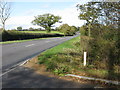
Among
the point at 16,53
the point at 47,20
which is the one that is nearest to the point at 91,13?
the point at 16,53

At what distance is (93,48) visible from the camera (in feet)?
24.0

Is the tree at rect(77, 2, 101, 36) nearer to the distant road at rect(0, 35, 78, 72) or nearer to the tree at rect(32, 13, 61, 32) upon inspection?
the distant road at rect(0, 35, 78, 72)

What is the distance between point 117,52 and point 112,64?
0.69m

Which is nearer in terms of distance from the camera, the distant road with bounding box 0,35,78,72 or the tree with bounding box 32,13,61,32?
the distant road with bounding box 0,35,78,72

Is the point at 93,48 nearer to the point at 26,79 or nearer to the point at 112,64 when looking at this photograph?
the point at 112,64

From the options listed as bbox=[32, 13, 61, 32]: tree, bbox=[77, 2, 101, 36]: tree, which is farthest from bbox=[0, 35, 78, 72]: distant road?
bbox=[32, 13, 61, 32]: tree

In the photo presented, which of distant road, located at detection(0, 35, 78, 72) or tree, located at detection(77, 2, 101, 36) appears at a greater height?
tree, located at detection(77, 2, 101, 36)

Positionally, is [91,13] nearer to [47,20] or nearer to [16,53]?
[16,53]

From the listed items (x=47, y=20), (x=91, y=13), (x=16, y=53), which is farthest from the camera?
(x=47, y=20)

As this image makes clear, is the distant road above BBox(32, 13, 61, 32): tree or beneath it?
beneath

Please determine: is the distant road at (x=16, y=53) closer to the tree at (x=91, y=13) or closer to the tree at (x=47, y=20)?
the tree at (x=91, y=13)

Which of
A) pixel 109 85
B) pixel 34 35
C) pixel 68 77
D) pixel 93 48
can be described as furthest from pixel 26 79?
pixel 34 35

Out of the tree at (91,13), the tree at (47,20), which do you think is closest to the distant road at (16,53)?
the tree at (91,13)

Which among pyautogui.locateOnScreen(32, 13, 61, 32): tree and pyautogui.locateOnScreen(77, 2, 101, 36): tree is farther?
pyautogui.locateOnScreen(32, 13, 61, 32): tree
